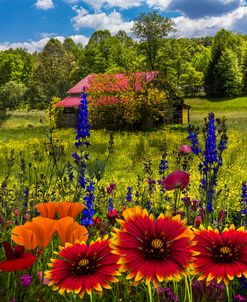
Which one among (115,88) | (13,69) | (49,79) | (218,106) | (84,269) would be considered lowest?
(218,106)

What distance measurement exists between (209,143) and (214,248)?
241 cm

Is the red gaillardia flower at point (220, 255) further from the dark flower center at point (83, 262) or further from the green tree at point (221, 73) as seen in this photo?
the green tree at point (221, 73)

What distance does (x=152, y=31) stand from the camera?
2003 inches

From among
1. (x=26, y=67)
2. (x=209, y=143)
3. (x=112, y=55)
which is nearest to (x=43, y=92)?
(x=112, y=55)

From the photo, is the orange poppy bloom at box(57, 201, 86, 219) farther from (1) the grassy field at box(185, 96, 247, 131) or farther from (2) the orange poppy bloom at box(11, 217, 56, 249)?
(1) the grassy field at box(185, 96, 247, 131)

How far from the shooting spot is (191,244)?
4.28 feet

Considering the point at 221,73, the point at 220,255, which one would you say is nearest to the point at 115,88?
the point at 220,255

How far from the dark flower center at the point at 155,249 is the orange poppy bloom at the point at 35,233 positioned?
38 centimetres

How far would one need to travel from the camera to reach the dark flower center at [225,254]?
4.37ft

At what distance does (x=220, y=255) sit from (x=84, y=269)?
45cm

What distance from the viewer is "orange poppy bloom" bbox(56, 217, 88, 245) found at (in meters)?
1.54

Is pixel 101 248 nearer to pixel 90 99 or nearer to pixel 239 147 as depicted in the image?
pixel 239 147

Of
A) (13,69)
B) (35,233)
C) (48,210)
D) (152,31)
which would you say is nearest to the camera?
(35,233)

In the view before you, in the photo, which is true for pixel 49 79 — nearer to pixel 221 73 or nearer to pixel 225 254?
pixel 221 73
